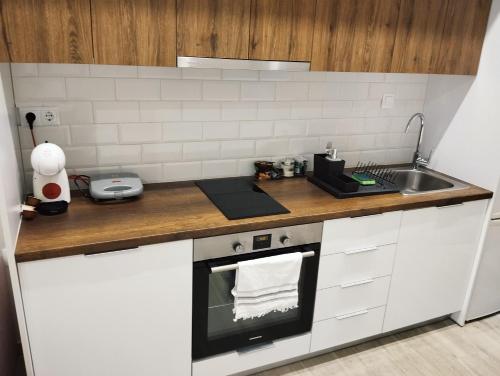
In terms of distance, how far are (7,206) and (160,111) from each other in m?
0.89

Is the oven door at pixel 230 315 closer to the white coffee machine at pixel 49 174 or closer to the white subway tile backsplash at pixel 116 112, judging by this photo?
the white coffee machine at pixel 49 174

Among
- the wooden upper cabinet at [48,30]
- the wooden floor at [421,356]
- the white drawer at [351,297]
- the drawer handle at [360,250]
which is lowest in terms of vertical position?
the wooden floor at [421,356]

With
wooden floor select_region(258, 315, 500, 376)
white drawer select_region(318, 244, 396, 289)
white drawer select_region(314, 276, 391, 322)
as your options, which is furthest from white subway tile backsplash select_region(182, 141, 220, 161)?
wooden floor select_region(258, 315, 500, 376)

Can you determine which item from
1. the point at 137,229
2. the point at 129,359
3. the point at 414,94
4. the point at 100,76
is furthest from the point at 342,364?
the point at 100,76

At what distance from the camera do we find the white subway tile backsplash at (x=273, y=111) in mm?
2303

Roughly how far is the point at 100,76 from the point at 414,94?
188 cm

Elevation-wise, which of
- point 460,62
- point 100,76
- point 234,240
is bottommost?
point 234,240

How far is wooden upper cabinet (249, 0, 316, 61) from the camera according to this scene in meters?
1.80

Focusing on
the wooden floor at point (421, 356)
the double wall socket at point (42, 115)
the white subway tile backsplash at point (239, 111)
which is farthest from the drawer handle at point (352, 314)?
the double wall socket at point (42, 115)

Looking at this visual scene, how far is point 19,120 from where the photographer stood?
1.84 metres

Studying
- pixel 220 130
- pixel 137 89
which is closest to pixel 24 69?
pixel 137 89

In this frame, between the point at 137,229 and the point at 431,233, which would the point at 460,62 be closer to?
the point at 431,233

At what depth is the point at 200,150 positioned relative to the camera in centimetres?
223

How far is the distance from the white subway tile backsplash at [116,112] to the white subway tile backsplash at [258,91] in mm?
561
